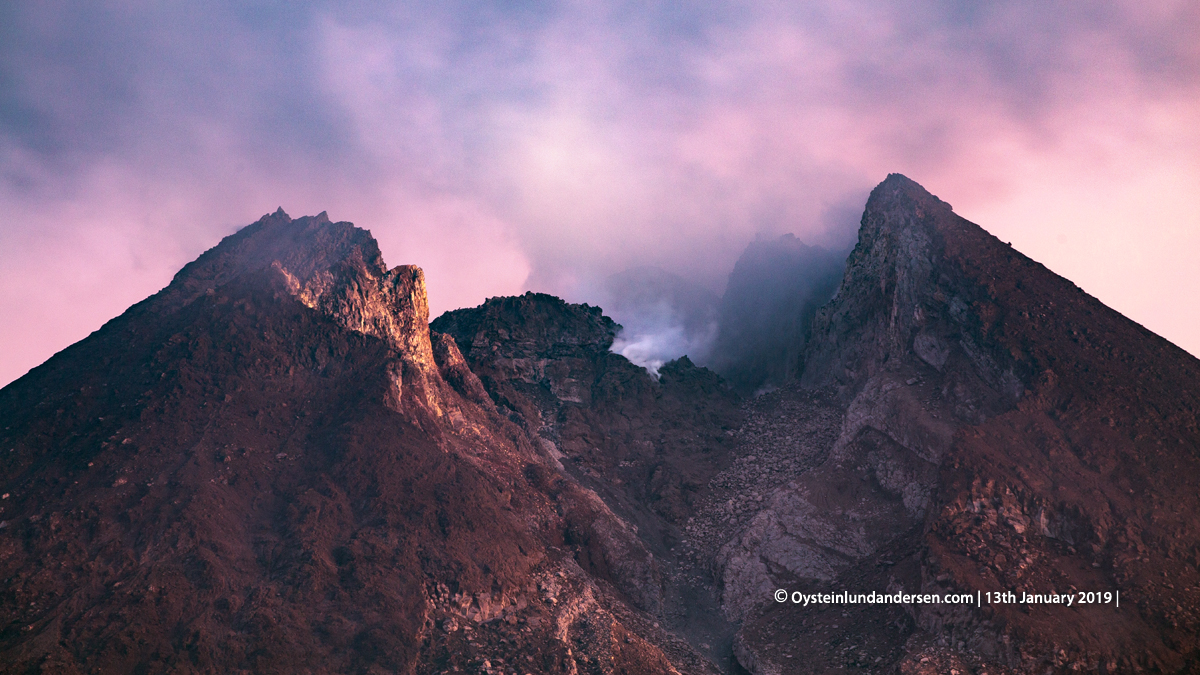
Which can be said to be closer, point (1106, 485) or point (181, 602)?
point (181, 602)

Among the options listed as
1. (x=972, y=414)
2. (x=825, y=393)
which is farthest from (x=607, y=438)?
(x=972, y=414)

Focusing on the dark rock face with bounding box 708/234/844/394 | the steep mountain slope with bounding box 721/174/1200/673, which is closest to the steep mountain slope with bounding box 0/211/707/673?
the steep mountain slope with bounding box 721/174/1200/673

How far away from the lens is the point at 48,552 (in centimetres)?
6041

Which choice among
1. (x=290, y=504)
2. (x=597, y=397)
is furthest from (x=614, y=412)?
(x=290, y=504)

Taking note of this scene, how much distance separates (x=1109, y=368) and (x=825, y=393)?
36.2m

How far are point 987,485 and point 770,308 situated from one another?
255ft

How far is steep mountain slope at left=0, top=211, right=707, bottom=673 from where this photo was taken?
58375 mm

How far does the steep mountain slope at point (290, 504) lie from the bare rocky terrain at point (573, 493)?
29 cm

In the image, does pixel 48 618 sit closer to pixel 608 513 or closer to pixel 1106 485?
pixel 608 513

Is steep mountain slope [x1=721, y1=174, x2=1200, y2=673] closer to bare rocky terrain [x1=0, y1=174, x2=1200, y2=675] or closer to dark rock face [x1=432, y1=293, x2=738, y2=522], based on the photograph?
bare rocky terrain [x1=0, y1=174, x2=1200, y2=675]

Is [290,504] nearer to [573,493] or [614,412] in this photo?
[573,493]

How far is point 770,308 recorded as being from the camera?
484 feet

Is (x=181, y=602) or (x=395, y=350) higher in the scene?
(x=395, y=350)

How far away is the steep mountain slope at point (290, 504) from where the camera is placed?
192 feet
